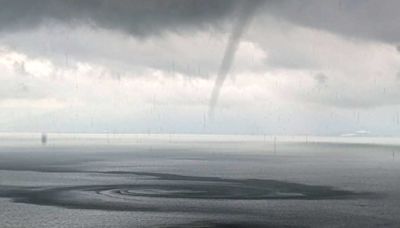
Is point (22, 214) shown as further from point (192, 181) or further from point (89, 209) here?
point (192, 181)

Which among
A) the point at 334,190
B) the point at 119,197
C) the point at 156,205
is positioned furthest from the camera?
the point at 334,190

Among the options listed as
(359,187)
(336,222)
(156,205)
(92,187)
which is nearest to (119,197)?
(156,205)

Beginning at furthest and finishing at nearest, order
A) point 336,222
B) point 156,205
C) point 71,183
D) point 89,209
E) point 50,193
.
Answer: point 71,183 < point 50,193 < point 156,205 < point 89,209 < point 336,222

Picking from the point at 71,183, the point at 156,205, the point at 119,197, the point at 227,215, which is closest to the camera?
the point at 227,215

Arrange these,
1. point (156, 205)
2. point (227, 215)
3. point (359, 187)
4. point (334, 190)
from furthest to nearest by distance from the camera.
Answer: point (359, 187) < point (334, 190) < point (156, 205) < point (227, 215)

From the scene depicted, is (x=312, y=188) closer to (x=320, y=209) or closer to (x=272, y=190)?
(x=272, y=190)

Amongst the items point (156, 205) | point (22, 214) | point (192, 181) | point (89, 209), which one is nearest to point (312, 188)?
point (192, 181)

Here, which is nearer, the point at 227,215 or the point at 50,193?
the point at 227,215

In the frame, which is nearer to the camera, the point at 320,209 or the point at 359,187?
the point at 320,209
